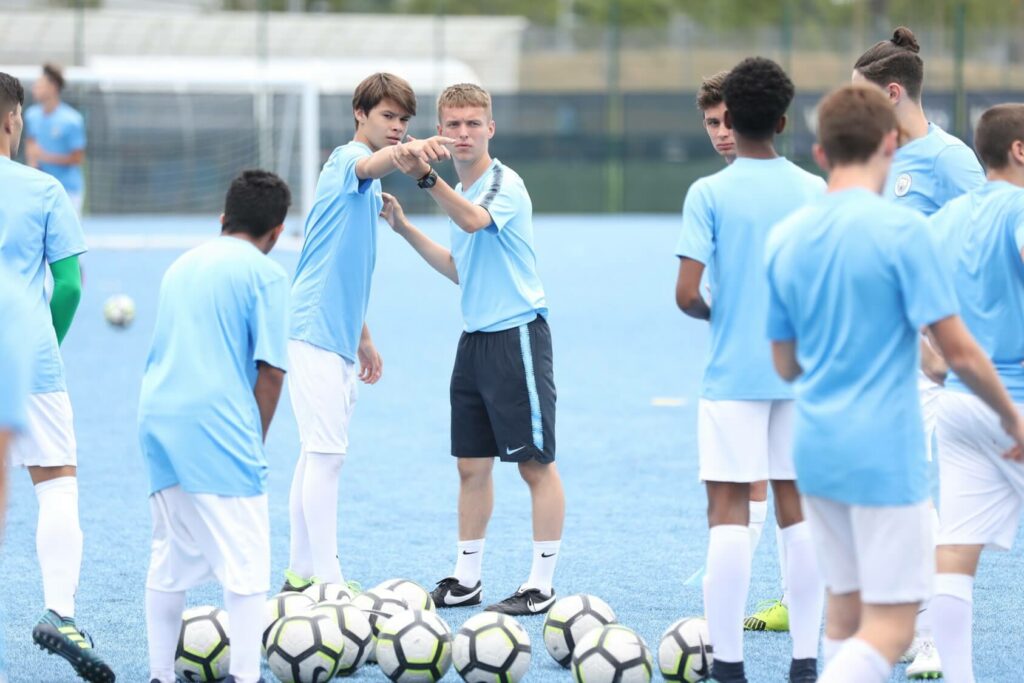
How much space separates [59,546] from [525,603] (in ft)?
6.23

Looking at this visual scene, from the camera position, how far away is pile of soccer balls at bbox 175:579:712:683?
4.80 meters

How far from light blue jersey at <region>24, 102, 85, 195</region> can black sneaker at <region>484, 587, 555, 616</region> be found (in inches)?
503

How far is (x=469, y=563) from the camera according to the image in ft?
20.0

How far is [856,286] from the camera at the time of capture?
360 cm

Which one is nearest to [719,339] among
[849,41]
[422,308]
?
[422,308]

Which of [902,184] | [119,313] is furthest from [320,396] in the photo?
[119,313]

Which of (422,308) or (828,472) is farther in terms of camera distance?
(422,308)

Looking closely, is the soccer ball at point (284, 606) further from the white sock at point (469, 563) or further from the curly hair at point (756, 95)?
the curly hair at point (756, 95)

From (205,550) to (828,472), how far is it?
198 cm

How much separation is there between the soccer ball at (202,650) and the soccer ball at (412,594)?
29.1 inches

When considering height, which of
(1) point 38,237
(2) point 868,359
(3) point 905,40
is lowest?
(2) point 868,359

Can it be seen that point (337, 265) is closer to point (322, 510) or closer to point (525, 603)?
point (322, 510)

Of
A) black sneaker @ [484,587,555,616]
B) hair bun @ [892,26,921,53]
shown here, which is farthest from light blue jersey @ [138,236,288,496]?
hair bun @ [892,26,921,53]

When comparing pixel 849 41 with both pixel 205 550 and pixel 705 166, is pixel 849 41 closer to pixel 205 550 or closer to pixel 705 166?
pixel 705 166
